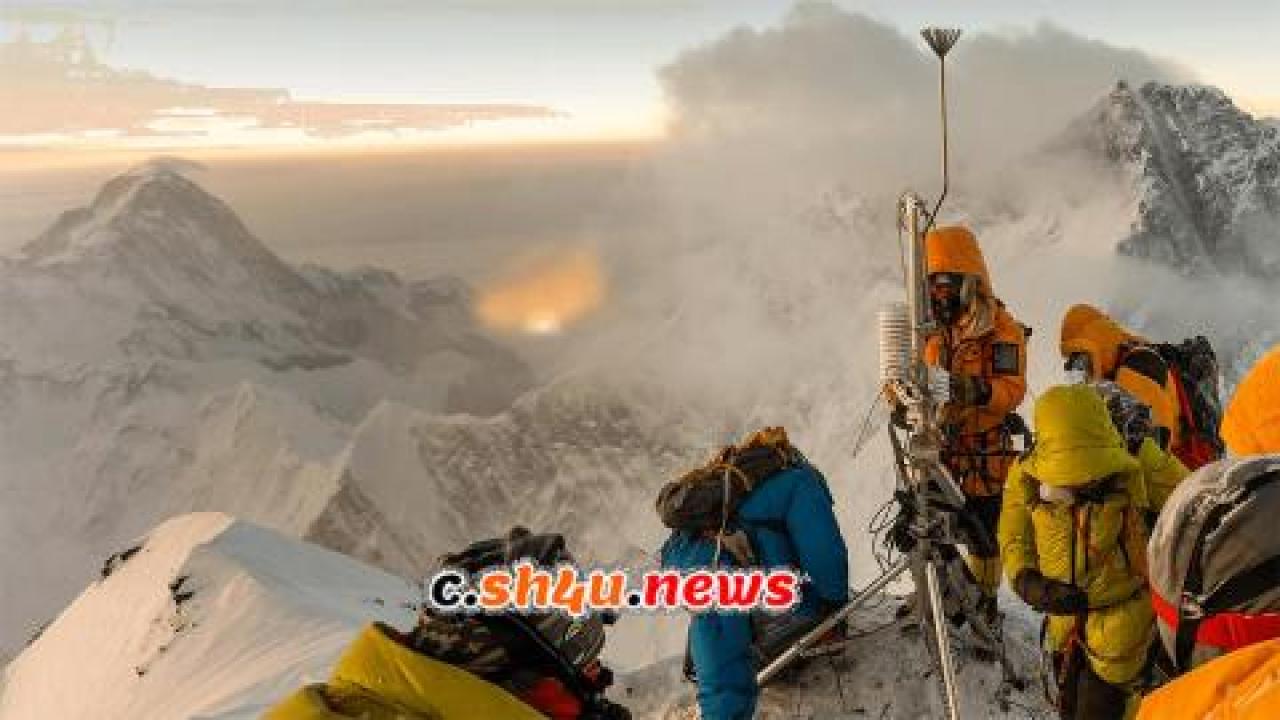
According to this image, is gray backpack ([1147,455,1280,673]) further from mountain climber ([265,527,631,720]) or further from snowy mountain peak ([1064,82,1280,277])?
snowy mountain peak ([1064,82,1280,277])

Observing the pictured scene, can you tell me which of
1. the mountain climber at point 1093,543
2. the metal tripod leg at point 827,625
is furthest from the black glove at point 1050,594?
the metal tripod leg at point 827,625

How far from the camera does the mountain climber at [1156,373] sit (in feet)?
28.8

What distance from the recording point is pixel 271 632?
712 inches

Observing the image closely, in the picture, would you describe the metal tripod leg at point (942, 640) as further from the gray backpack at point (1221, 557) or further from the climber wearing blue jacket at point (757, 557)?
the gray backpack at point (1221, 557)

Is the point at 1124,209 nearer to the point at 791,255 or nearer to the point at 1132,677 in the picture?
the point at 791,255

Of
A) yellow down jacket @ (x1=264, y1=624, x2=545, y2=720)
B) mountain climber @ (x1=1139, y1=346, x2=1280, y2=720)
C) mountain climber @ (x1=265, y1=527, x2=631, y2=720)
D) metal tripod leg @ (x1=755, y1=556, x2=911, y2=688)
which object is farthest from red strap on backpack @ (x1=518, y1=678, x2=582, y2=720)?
metal tripod leg @ (x1=755, y1=556, x2=911, y2=688)

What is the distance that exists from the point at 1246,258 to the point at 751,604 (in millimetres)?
141047

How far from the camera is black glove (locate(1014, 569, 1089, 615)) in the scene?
5777 millimetres

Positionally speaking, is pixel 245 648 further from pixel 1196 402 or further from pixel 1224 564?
pixel 1224 564

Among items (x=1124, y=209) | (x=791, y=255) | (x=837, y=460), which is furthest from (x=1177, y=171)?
(x=791, y=255)

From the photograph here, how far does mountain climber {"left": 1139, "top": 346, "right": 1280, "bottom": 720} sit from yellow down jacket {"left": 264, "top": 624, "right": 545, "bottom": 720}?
1.95 m

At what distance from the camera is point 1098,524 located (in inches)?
225

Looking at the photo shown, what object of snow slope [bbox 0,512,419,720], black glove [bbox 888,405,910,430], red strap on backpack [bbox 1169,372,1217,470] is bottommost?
snow slope [bbox 0,512,419,720]

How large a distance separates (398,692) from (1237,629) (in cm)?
248
